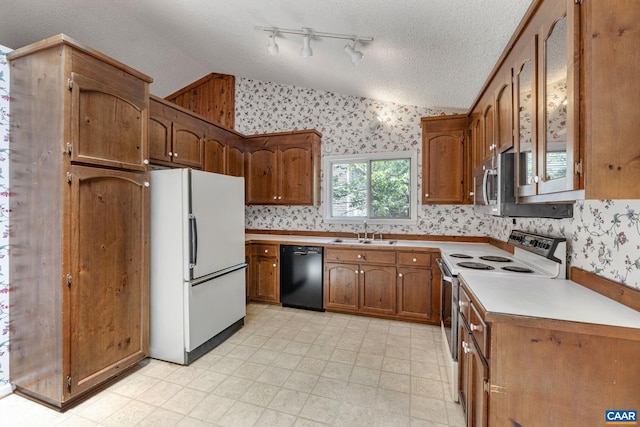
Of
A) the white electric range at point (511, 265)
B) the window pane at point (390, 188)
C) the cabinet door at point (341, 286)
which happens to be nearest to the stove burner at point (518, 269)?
the white electric range at point (511, 265)

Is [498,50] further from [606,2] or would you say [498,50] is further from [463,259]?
[463,259]

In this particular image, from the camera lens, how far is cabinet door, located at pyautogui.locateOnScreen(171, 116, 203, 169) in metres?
2.98

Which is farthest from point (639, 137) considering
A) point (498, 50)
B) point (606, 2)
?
point (498, 50)

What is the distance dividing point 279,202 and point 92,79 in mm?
2374

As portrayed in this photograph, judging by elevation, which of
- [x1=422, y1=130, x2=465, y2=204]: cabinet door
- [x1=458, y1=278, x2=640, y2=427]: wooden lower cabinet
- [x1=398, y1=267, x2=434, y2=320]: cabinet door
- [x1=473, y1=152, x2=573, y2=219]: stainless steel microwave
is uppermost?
[x1=422, y1=130, x2=465, y2=204]: cabinet door

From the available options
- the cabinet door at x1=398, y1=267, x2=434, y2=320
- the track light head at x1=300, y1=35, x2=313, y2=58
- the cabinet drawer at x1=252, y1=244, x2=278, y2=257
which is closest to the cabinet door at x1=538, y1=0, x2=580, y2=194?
the track light head at x1=300, y1=35, x2=313, y2=58

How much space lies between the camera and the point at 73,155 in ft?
5.79

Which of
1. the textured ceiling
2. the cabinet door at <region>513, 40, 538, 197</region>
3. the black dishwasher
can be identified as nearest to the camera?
the cabinet door at <region>513, 40, 538, 197</region>

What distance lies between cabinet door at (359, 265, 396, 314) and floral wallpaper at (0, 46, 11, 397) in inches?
118

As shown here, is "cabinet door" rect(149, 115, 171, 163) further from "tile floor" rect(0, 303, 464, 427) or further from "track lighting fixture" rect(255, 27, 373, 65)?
"tile floor" rect(0, 303, 464, 427)

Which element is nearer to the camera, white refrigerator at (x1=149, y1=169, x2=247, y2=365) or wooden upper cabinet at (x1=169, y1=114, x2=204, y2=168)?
white refrigerator at (x1=149, y1=169, x2=247, y2=365)

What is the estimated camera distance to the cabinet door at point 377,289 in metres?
3.25

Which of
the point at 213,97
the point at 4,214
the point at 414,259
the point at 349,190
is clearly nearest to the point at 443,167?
the point at 414,259

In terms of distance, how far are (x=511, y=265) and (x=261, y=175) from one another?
10.2 feet
